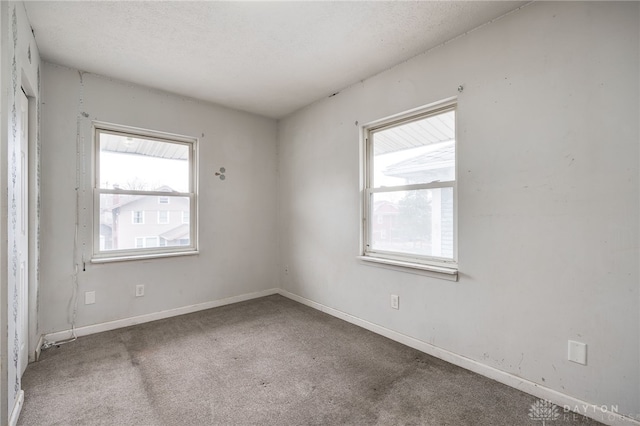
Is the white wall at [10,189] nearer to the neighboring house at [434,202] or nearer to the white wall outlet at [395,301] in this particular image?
the white wall outlet at [395,301]

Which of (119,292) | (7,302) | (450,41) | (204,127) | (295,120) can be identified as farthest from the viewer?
(295,120)

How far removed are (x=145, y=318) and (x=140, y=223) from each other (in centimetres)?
105

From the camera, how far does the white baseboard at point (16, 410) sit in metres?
1.64

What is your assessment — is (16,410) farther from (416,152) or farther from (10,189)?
(416,152)

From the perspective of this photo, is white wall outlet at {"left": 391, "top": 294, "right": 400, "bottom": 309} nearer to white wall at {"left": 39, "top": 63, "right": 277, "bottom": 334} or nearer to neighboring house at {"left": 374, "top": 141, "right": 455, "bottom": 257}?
neighboring house at {"left": 374, "top": 141, "right": 455, "bottom": 257}

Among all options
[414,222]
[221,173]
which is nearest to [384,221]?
[414,222]

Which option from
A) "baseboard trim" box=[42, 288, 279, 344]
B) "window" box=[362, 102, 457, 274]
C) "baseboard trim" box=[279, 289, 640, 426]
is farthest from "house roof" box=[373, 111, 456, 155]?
"baseboard trim" box=[42, 288, 279, 344]

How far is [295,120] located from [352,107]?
109 centimetres

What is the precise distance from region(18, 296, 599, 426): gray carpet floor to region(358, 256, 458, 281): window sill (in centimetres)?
68

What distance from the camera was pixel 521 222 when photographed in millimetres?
2037

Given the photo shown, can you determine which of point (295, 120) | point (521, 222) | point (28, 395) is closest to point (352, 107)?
point (295, 120)

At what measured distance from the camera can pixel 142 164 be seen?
3.33m

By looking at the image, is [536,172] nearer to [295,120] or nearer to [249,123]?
[295,120]

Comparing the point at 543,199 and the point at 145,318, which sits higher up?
the point at 543,199
